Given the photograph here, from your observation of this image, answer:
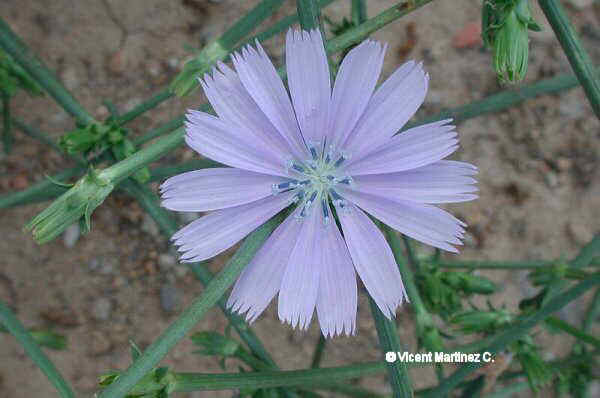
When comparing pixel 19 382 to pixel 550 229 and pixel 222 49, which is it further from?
pixel 550 229

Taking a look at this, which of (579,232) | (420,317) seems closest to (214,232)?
(420,317)

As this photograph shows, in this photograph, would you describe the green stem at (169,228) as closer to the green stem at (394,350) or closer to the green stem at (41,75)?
the green stem at (41,75)

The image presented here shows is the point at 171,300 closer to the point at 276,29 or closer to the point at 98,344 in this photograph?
the point at 98,344

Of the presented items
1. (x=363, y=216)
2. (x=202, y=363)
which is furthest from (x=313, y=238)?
(x=202, y=363)

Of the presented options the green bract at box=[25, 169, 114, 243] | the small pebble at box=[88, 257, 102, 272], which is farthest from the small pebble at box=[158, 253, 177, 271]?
the green bract at box=[25, 169, 114, 243]

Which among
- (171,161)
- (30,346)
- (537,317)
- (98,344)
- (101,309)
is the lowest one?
(30,346)
